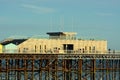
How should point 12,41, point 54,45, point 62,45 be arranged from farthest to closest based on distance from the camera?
point 12,41 → point 62,45 → point 54,45

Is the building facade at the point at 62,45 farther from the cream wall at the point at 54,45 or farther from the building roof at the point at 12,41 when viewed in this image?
the building roof at the point at 12,41

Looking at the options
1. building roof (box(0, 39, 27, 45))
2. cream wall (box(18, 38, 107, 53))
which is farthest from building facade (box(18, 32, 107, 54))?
building roof (box(0, 39, 27, 45))

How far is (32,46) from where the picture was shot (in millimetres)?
94125

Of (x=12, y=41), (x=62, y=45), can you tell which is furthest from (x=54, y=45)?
(x=12, y=41)

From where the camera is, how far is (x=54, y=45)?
95812mm

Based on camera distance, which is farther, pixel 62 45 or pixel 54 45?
pixel 62 45

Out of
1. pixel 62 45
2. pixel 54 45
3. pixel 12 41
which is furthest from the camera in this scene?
pixel 12 41

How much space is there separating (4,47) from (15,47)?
192 cm

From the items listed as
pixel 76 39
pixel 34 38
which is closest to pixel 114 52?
pixel 76 39

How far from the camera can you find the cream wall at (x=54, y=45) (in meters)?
93.2

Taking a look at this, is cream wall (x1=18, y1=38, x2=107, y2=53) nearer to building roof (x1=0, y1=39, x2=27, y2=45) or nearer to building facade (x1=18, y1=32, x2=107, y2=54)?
building facade (x1=18, y1=32, x2=107, y2=54)

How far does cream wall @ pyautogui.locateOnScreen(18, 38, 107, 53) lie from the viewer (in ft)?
306

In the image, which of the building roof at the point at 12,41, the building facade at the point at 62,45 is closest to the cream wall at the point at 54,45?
the building facade at the point at 62,45

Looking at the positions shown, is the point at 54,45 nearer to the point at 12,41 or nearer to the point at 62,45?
the point at 62,45
